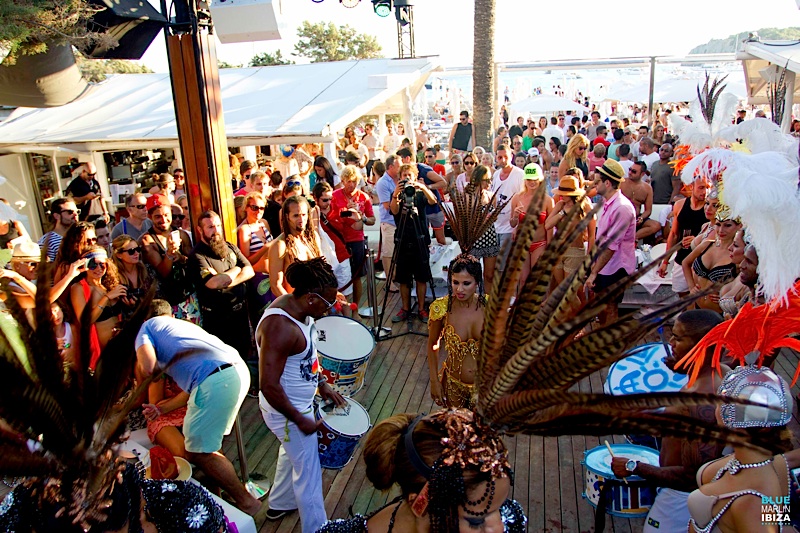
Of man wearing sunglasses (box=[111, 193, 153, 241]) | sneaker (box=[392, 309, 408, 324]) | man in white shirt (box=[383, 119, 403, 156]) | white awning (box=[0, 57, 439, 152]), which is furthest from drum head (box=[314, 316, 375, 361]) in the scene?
man in white shirt (box=[383, 119, 403, 156])

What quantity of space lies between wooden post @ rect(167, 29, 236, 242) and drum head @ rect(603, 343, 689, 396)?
10.9 ft

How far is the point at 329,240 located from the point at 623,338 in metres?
4.87

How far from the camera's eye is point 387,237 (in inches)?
279

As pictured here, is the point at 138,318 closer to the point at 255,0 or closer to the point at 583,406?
the point at 583,406

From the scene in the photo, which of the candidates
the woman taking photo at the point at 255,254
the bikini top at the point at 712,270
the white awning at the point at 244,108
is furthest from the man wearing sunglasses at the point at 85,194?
the bikini top at the point at 712,270

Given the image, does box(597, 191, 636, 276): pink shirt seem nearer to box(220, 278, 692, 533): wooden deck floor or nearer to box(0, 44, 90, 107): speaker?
box(220, 278, 692, 533): wooden deck floor

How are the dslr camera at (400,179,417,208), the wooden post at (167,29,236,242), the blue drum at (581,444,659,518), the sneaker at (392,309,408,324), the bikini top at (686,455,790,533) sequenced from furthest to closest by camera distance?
1. the sneaker at (392,309,408,324)
2. the dslr camera at (400,179,417,208)
3. the wooden post at (167,29,236,242)
4. the blue drum at (581,444,659,518)
5. the bikini top at (686,455,790,533)

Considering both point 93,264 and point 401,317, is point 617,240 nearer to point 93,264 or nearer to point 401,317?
point 401,317

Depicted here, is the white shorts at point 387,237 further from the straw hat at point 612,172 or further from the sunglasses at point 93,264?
the sunglasses at point 93,264

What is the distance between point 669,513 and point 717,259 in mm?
2586

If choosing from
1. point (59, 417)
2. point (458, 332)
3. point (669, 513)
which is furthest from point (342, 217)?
point (59, 417)

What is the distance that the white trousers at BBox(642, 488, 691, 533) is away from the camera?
2.72m

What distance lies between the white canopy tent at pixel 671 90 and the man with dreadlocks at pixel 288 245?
54.8 ft

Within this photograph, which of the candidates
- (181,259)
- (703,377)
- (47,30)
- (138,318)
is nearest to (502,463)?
(138,318)
